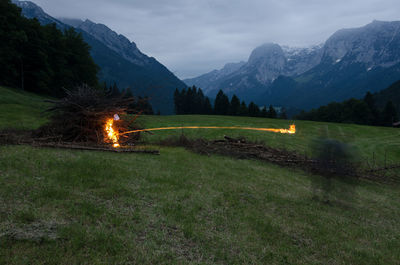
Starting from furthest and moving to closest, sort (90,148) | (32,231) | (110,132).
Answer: (110,132) < (90,148) < (32,231)

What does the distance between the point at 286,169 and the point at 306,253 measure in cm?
688

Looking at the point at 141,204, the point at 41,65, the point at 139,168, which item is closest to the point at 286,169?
the point at 139,168

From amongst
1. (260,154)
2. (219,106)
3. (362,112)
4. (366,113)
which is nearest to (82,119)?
(260,154)

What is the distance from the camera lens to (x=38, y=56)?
3838 cm

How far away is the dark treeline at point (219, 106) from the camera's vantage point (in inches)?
2800

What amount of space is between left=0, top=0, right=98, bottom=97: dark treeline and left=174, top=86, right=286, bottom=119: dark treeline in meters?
41.6

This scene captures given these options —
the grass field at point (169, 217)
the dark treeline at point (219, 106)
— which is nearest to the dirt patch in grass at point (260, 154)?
the grass field at point (169, 217)

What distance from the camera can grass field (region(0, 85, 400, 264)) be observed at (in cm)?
321

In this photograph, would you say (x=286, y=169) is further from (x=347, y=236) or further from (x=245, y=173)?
(x=347, y=236)

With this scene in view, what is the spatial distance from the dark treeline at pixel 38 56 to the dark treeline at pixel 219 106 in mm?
41614

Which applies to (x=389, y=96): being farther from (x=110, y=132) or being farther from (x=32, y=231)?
(x=32, y=231)

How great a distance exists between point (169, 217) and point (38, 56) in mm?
44995

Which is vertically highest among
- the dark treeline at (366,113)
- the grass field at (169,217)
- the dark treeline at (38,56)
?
the dark treeline at (38,56)

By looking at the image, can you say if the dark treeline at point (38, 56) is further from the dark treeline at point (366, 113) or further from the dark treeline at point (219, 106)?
the dark treeline at point (366, 113)
